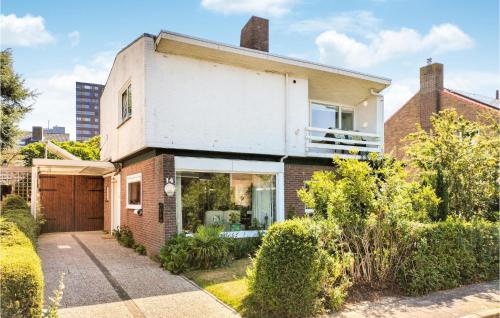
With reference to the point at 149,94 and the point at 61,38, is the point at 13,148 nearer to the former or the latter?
the point at 61,38

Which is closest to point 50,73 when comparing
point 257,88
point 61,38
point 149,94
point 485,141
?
point 61,38

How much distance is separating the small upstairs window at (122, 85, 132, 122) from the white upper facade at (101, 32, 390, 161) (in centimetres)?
3

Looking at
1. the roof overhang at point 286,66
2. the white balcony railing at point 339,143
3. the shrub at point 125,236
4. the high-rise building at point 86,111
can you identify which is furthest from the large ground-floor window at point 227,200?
the high-rise building at point 86,111

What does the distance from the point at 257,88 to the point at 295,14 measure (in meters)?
3.26

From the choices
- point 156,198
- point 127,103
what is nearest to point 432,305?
point 156,198

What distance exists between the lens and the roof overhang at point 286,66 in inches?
420

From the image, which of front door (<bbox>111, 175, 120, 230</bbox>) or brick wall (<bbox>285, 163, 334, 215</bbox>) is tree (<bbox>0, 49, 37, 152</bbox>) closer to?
front door (<bbox>111, 175, 120, 230</bbox>)

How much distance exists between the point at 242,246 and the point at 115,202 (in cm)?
756

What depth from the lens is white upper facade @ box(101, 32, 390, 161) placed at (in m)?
10.8

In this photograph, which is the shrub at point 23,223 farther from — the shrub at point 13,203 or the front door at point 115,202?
the front door at point 115,202

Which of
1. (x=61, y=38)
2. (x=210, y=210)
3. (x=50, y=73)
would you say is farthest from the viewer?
(x=50, y=73)

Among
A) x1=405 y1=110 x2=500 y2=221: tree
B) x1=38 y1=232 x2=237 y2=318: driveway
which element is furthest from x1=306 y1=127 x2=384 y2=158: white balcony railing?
x1=38 y1=232 x2=237 y2=318: driveway

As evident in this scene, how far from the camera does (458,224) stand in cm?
848

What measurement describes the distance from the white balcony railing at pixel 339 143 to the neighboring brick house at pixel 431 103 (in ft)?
22.1
